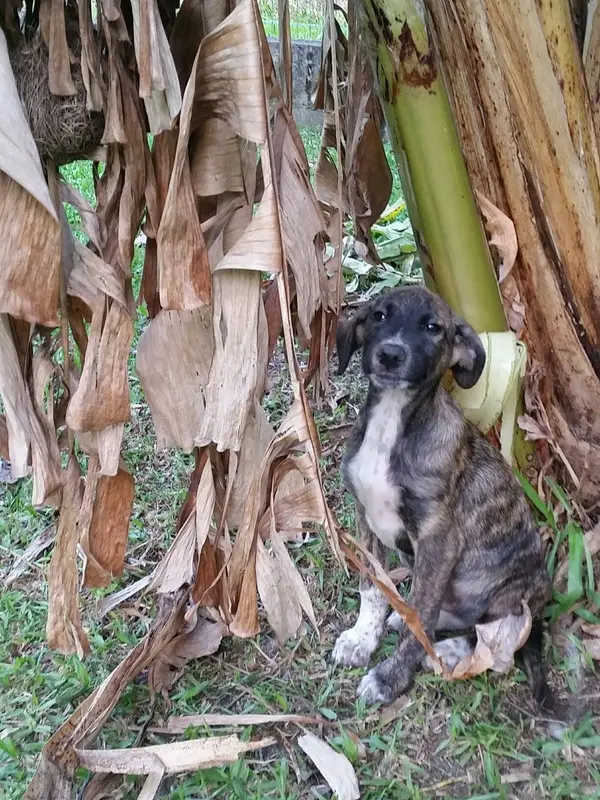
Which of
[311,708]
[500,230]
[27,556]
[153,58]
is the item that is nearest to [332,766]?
[311,708]

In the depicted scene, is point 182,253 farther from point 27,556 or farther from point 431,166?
point 27,556

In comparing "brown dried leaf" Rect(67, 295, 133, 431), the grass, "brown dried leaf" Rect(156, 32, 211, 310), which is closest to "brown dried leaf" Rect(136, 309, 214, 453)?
"brown dried leaf" Rect(67, 295, 133, 431)

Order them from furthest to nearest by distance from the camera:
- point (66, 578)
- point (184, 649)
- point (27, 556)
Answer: point (27, 556) → point (184, 649) → point (66, 578)

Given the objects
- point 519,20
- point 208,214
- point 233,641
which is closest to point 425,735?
point 233,641

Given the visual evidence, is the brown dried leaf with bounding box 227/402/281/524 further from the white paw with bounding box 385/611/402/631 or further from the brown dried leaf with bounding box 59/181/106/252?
the white paw with bounding box 385/611/402/631

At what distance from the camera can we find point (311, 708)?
2168 millimetres

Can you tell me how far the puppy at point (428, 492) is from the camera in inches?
83.2

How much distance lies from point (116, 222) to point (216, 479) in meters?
0.72

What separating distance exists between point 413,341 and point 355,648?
3.22 ft

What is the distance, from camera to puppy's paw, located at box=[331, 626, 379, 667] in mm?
2305

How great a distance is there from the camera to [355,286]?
161 inches

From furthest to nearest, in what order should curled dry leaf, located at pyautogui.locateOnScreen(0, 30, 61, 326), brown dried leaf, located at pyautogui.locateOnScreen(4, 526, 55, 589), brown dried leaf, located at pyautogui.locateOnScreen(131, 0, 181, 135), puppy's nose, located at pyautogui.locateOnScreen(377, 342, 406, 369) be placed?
brown dried leaf, located at pyautogui.locateOnScreen(4, 526, 55, 589), puppy's nose, located at pyautogui.locateOnScreen(377, 342, 406, 369), curled dry leaf, located at pyautogui.locateOnScreen(0, 30, 61, 326), brown dried leaf, located at pyautogui.locateOnScreen(131, 0, 181, 135)

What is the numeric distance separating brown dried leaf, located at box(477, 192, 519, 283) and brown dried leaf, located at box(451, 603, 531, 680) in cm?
107

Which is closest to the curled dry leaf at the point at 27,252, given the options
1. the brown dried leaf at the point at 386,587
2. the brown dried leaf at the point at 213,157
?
the brown dried leaf at the point at 213,157
